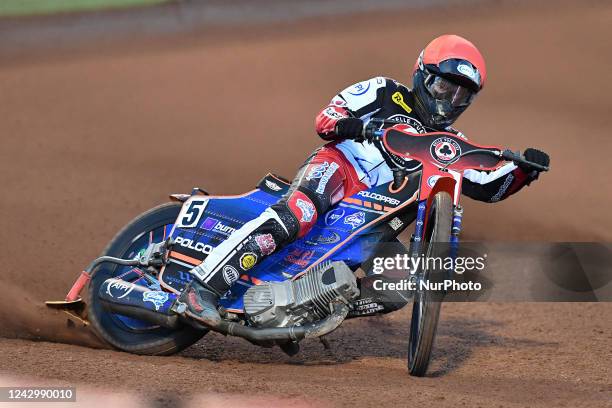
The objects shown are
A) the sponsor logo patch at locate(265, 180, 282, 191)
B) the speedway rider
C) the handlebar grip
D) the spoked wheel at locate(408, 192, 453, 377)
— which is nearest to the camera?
the spoked wheel at locate(408, 192, 453, 377)

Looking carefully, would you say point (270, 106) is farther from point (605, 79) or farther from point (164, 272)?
point (164, 272)

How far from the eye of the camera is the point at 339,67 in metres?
16.6

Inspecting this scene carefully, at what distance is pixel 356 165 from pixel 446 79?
33.1 inches

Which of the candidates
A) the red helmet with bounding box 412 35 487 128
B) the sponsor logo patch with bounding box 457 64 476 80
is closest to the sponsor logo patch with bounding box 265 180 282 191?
the red helmet with bounding box 412 35 487 128

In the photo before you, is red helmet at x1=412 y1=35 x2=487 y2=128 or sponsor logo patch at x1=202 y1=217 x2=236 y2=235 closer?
red helmet at x1=412 y1=35 x2=487 y2=128

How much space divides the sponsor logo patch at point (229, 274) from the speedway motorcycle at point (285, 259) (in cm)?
15

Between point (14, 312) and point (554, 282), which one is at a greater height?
point (554, 282)

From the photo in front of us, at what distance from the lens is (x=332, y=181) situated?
7152 millimetres

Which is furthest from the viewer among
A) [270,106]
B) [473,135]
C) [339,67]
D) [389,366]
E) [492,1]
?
[492,1]

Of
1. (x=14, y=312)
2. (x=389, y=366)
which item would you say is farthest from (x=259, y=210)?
(x=14, y=312)

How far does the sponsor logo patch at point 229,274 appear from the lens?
22.7 ft

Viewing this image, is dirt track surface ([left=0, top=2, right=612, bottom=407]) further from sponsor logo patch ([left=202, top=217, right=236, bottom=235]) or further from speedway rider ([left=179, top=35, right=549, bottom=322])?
sponsor logo patch ([left=202, top=217, right=236, bottom=235])

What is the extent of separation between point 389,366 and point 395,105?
180 cm

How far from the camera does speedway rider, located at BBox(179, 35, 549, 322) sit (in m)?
6.93
